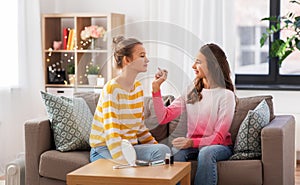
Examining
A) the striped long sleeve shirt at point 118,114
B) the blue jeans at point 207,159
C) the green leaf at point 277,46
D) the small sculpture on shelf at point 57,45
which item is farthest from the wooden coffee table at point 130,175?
the small sculpture on shelf at point 57,45

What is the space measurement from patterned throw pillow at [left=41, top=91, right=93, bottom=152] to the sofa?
0.04 m

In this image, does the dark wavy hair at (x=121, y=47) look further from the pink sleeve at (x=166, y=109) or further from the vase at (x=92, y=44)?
the vase at (x=92, y=44)

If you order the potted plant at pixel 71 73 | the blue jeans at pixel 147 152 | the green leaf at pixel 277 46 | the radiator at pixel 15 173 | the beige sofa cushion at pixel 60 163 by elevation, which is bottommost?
the radiator at pixel 15 173

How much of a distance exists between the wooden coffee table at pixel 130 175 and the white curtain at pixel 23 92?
2.23 meters

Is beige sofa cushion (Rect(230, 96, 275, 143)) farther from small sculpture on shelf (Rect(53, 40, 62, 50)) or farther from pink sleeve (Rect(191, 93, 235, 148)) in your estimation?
small sculpture on shelf (Rect(53, 40, 62, 50))

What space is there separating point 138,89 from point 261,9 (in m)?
2.62

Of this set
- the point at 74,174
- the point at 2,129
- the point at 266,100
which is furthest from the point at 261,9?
the point at 74,174

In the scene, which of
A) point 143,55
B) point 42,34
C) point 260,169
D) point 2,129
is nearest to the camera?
point 143,55

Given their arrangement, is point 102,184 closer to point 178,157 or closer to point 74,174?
point 74,174

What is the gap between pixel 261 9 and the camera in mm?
5836

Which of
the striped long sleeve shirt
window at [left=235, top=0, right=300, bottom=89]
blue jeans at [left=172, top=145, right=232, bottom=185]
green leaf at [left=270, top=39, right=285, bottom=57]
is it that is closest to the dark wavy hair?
the striped long sleeve shirt

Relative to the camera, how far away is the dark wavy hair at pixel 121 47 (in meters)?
3.44

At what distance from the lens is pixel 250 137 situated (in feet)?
12.6

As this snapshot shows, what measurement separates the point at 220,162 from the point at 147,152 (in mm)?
448
